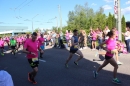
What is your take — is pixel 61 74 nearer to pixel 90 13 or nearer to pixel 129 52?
pixel 129 52

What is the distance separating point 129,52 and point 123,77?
20.9ft

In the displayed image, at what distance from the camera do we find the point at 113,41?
6.34m

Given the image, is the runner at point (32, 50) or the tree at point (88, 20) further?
the tree at point (88, 20)

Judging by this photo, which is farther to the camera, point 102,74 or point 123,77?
point 102,74

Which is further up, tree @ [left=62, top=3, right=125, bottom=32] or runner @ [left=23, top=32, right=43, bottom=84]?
tree @ [left=62, top=3, right=125, bottom=32]

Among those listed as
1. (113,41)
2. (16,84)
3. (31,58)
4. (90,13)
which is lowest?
(16,84)

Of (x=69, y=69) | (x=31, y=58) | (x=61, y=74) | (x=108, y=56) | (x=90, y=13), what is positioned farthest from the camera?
(x=90, y=13)

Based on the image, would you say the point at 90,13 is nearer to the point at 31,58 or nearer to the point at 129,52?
the point at 129,52

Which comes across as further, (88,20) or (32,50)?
(88,20)

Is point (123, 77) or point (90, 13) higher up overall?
point (90, 13)

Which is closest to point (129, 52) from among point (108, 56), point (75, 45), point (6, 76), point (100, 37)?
point (100, 37)

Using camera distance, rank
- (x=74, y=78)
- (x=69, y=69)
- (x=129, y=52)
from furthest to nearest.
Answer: (x=129, y=52) → (x=69, y=69) → (x=74, y=78)

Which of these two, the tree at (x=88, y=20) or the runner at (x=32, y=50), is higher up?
the tree at (x=88, y=20)

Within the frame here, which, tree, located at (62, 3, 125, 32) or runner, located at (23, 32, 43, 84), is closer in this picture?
runner, located at (23, 32, 43, 84)
